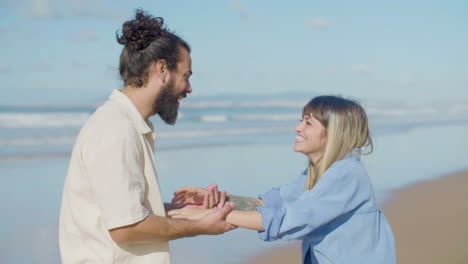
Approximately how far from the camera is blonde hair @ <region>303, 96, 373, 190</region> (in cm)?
349

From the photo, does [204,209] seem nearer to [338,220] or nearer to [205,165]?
[338,220]

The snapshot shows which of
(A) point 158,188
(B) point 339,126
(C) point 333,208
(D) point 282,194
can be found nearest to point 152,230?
(A) point 158,188

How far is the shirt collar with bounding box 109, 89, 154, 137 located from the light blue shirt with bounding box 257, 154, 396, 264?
85cm

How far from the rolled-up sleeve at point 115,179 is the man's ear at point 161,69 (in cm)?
52

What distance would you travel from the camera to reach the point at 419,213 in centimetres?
855

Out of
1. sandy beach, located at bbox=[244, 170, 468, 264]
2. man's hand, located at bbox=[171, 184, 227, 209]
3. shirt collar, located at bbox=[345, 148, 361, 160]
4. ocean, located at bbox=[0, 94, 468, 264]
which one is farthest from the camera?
ocean, located at bbox=[0, 94, 468, 264]

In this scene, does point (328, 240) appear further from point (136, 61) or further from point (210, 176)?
point (210, 176)

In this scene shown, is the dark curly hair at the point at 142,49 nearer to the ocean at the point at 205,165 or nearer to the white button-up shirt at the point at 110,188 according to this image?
the white button-up shirt at the point at 110,188

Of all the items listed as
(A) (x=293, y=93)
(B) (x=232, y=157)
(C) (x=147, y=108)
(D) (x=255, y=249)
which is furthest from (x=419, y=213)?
(A) (x=293, y=93)

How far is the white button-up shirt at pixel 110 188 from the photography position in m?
2.69

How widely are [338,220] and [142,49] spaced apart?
1428 millimetres

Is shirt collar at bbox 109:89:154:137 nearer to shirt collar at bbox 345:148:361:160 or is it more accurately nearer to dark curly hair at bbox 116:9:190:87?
dark curly hair at bbox 116:9:190:87

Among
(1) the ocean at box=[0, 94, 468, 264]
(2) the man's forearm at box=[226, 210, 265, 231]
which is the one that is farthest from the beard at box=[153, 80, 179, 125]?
(1) the ocean at box=[0, 94, 468, 264]

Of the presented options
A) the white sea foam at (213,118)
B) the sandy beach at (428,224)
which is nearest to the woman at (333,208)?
the sandy beach at (428,224)
